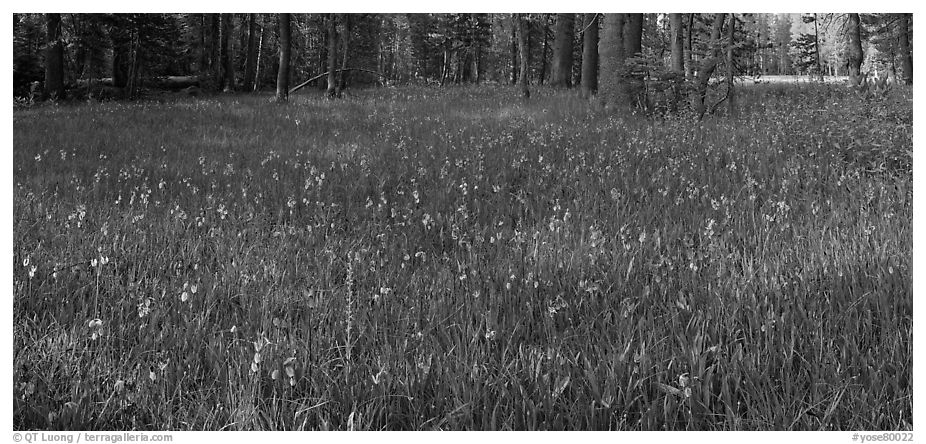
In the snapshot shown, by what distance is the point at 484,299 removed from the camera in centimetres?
304

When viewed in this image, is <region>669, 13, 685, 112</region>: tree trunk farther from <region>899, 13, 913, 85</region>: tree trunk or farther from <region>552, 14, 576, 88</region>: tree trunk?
<region>899, 13, 913, 85</region>: tree trunk

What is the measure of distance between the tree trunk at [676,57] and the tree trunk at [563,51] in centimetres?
1416

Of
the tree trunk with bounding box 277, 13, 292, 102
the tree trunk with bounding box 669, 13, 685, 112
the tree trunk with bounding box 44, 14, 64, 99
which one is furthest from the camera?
the tree trunk with bounding box 44, 14, 64, 99

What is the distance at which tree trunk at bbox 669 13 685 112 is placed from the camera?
430 inches

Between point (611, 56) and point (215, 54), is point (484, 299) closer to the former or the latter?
point (611, 56)

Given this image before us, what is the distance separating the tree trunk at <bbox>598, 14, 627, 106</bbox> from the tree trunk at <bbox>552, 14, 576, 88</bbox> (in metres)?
12.4

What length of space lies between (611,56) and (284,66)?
12183mm

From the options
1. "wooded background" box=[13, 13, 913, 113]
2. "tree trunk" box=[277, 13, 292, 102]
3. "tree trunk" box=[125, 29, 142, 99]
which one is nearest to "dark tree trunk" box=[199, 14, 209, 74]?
"wooded background" box=[13, 13, 913, 113]

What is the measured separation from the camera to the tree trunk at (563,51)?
25906mm

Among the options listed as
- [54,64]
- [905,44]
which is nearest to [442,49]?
[54,64]

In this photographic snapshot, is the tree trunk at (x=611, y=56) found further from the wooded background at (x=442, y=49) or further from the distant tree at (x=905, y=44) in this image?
the distant tree at (x=905, y=44)

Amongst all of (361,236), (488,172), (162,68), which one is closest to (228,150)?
(488,172)

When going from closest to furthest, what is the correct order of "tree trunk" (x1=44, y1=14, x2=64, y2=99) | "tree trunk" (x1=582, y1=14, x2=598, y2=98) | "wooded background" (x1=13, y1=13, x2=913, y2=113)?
"wooded background" (x1=13, y1=13, x2=913, y2=113) → "tree trunk" (x1=582, y1=14, x2=598, y2=98) → "tree trunk" (x1=44, y1=14, x2=64, y2=99)
